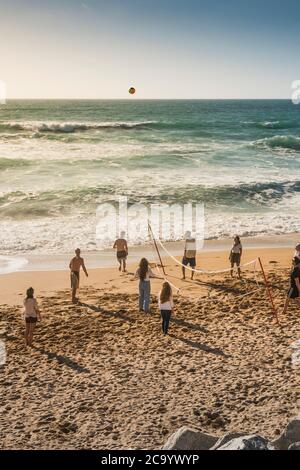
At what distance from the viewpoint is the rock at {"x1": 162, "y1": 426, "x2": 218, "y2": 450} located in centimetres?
591

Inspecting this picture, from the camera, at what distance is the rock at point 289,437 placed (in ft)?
18.8

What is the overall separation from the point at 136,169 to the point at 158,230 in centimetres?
1689

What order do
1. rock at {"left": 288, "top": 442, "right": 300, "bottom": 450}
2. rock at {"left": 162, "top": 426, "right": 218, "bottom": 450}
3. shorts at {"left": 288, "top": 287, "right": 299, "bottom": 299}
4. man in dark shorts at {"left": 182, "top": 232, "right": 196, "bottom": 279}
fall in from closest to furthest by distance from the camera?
rock at {"left": 288, "top": 442, "right": 300, "bottom": 450}
rock at {"left": 162, "top": 426, "right": 218, "bottom": 450}
shorts at {"left": 288, "top": 287, "right": 299, "bottom": 299}
man in dark shorts at {"left": 182, "top": 232, "right": 196, "bottom": 279}

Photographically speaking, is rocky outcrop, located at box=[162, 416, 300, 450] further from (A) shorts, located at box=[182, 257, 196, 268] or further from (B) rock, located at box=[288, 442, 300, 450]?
(A) shorts, located at box=[182, 257, 196, 268]

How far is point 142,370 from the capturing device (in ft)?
28.8

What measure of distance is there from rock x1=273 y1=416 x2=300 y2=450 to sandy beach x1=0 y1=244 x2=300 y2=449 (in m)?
0.96

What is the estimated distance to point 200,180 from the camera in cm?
3303

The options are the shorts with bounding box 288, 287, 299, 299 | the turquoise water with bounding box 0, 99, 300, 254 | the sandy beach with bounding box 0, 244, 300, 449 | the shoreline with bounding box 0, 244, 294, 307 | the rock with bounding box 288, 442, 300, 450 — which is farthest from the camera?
the turquoise water with bounding box 0, 99, 300, 254

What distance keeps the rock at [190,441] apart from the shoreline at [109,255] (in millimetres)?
10295

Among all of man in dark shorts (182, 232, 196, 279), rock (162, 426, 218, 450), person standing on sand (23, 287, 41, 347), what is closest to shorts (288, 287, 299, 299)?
man in dark shorts (182, 232, 196, 279)

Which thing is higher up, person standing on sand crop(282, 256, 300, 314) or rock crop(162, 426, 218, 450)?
person standing on sand crop(282, 256, 300, 314)

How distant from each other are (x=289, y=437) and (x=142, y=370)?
3474mm

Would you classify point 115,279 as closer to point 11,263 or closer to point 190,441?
point 11,263

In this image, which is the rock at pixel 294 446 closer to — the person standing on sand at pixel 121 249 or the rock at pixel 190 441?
the rock at pixel 190 441
